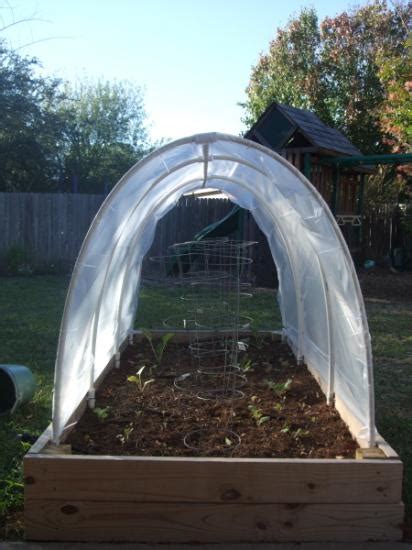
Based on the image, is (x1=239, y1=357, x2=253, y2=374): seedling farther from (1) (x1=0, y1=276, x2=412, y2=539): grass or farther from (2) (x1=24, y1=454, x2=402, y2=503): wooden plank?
(2) (x1=24, y1=454, x2=402, y2=503): wooden plank

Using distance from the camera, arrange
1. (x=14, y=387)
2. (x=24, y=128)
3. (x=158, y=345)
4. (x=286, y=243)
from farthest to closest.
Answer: (x=24, y=128)
(x=158, y=345)
(x=286, y=243)
(x=14, y=387)

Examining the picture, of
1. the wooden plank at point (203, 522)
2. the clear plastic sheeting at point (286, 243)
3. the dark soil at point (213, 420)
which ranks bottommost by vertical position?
the wooden plank at point (203, 522)

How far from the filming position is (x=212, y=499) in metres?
3.25

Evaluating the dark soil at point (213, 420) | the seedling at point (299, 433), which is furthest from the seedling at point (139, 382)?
the seedling at point (299, 433)

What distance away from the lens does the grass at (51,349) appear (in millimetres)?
4109

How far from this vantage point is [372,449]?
3.57 meters

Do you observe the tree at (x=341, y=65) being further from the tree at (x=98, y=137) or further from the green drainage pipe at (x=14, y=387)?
the green drainage pipe at (x=14, y=387)

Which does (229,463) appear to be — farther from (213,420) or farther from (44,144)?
(44,144)

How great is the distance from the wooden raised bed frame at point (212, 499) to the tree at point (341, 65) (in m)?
22.7

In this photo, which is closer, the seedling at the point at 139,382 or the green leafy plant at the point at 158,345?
the seedling at the point at 139,382

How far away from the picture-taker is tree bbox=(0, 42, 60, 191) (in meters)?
17.1

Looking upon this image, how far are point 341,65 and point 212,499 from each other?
85.9 ft

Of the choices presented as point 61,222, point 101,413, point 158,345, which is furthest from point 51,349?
point 61,222

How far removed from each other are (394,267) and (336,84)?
42.8ft
